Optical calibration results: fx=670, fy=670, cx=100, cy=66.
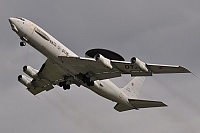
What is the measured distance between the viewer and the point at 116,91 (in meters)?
87.1

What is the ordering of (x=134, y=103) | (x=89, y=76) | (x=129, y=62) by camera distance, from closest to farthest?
(x=129, y=62), (x=89, y=76), (x=134, y=103)

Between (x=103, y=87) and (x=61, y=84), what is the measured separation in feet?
18.3

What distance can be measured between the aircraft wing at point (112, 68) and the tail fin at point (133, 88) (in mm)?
9072

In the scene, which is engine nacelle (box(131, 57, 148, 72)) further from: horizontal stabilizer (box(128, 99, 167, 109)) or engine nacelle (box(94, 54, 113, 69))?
horizontal stabilizer (box(128, 99, 167, 109))

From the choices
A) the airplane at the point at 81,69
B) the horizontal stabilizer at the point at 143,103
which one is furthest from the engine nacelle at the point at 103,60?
the horizontal stabilizer at the point at 143,103

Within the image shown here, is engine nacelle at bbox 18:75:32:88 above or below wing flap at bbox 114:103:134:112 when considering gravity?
above

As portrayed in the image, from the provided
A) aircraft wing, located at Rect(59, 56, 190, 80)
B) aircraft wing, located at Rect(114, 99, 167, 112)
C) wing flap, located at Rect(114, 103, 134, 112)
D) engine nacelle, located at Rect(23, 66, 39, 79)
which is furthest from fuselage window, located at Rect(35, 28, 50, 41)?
aircraft wing, located at Rect(114, 99, 167, 112)

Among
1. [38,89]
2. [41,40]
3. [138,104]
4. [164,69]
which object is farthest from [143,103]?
[41,40]

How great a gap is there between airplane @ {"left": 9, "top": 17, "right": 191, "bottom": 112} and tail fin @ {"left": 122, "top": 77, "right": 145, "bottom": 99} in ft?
0.75

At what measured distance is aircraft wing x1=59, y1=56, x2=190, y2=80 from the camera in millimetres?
75750

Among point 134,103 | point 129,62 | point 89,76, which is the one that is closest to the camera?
point 129,62

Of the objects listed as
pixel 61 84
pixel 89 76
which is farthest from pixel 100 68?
pixel 61 84

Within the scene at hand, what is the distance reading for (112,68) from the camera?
77750 millimetres

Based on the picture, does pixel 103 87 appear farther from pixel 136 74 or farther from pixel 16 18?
pixel 16 18
